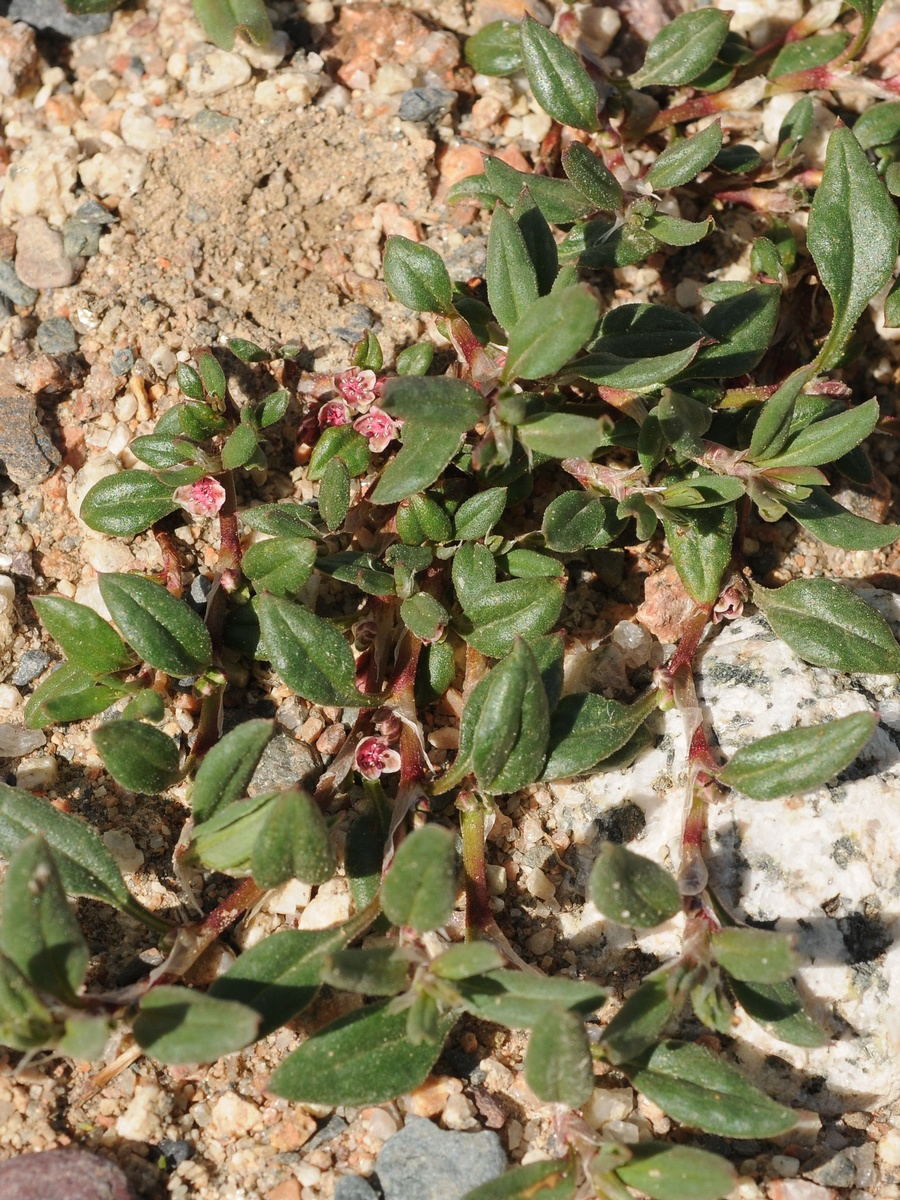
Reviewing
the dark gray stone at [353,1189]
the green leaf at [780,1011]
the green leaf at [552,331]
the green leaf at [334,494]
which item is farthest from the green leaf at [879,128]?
the dark gray stone at [353,1189]

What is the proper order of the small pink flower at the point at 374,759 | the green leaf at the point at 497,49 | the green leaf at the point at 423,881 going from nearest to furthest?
the green leaf at the point at 423,881, the small pink flower at the point at 374,759, the green leaf at the point at 497,49

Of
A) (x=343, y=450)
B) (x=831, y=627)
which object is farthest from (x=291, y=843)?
(x=831, y=627)

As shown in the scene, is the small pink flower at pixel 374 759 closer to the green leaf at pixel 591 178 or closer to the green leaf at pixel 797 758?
the green leaf at pixel 797 758

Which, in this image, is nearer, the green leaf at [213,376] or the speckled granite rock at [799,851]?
the speckled granite rock at [799,851]

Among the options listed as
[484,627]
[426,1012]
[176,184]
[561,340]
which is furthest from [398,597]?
[176,184]

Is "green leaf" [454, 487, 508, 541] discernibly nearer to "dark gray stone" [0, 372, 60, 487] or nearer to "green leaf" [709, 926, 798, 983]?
"green leaf" [709, 926, 798, 983]

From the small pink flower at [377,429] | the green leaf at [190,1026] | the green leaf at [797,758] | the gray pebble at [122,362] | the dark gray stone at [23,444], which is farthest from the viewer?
the gray pebble at [122,362]

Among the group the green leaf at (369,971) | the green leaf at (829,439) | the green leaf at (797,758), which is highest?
the green leaf at (829,439)
